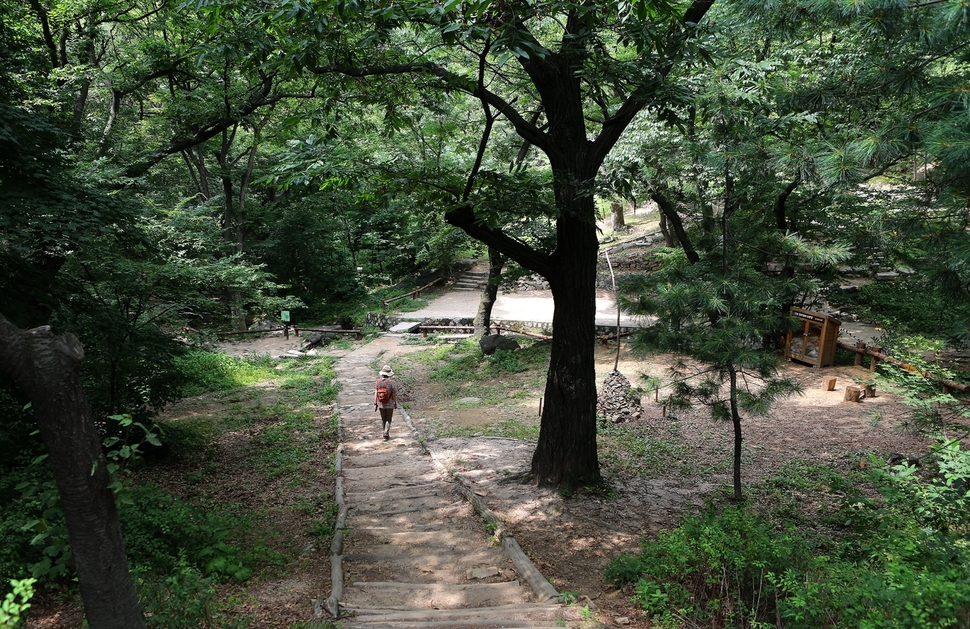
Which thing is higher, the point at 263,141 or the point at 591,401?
the point at 263,141

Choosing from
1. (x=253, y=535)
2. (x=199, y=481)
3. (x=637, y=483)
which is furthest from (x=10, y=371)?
(x=637, y=483)

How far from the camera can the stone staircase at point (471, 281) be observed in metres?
31.8

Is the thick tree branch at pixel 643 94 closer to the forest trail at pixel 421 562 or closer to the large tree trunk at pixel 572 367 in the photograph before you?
the large tree trunk at pixel 572 367

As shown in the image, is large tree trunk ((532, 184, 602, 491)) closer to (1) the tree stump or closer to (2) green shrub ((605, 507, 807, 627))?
(2) green shrub ((605, 507, 807, 627))

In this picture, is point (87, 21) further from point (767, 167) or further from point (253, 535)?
point (767, 167)

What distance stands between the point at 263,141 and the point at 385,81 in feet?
53.7

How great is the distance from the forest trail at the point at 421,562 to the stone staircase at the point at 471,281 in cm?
2244

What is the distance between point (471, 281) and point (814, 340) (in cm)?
1992

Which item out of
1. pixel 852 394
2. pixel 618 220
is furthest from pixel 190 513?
pixel 618 220

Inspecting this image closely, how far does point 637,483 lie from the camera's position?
26.8ft

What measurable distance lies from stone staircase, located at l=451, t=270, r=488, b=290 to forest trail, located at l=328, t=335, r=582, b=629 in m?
22.4

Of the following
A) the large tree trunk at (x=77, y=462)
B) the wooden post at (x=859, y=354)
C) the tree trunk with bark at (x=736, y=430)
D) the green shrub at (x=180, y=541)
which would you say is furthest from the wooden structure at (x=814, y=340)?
the large tree trunk at (x=77, y=462)

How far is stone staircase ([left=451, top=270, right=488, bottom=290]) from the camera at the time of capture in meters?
31.8

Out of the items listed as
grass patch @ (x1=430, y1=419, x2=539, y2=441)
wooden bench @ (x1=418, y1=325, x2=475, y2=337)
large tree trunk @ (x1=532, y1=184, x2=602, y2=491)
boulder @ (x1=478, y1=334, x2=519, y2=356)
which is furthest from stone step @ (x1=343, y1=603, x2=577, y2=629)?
wooden bench @ (x1=418, y1=325, x2=475, y2=337)
